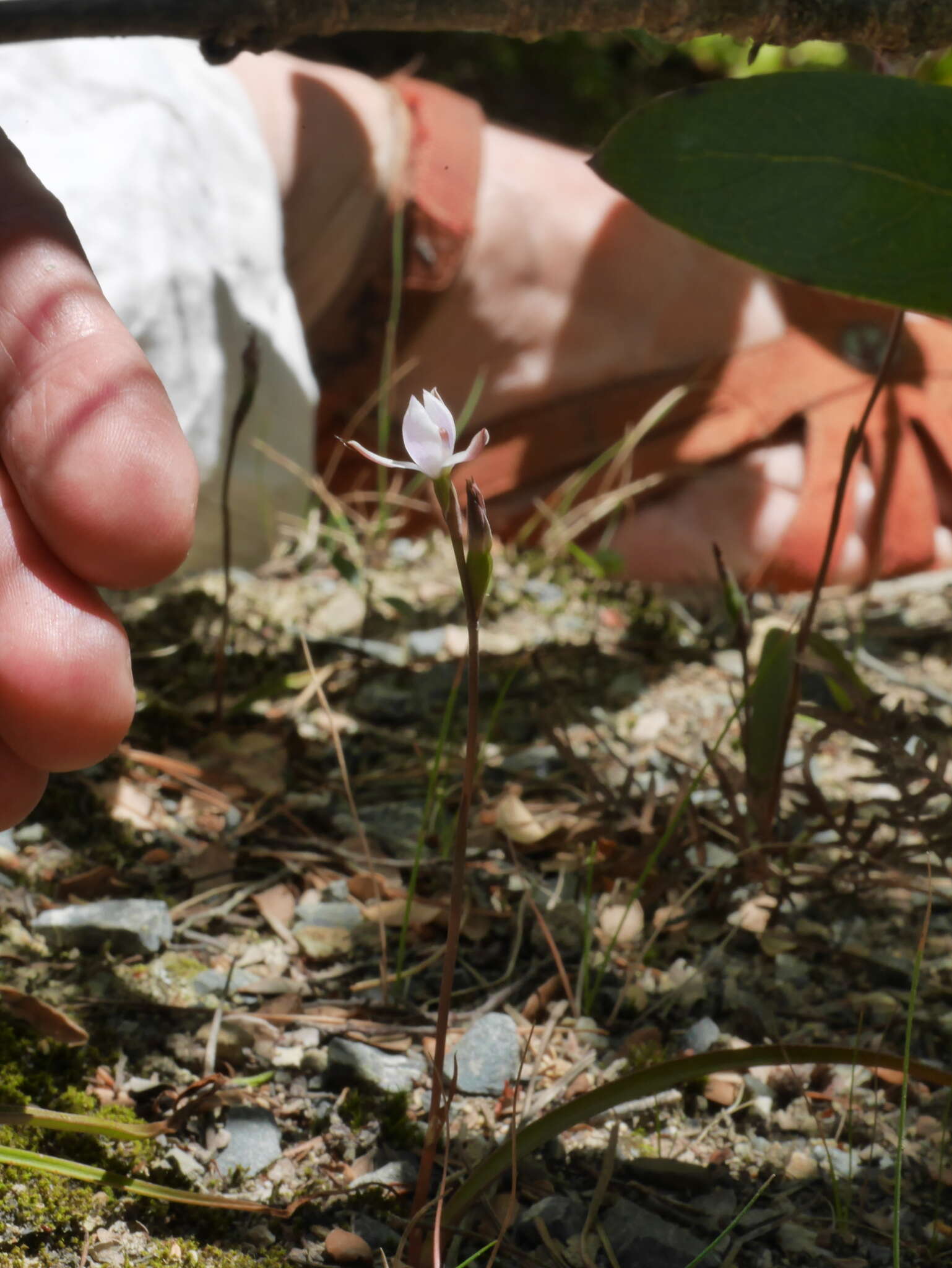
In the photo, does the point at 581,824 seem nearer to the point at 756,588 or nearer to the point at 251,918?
the point at 251,918

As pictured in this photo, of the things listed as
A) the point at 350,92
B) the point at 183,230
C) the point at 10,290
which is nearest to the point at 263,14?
the point at 10,290

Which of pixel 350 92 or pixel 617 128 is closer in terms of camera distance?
pixel 617 128

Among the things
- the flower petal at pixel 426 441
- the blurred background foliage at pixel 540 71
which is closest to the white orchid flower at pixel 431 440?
the flower petal at pixel 426 441

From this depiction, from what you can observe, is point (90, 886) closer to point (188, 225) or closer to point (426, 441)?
point (426, 441)

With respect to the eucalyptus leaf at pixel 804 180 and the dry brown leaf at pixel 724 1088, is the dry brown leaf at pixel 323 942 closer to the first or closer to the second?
the dry brown leaf at pixel 724 1088

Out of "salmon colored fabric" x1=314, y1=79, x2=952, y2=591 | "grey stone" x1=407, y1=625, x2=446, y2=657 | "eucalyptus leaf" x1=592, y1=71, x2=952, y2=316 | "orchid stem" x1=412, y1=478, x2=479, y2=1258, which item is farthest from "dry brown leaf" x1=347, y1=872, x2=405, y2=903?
"salmon colored fabric" x1=314, y1=79, x2=952, y2=591

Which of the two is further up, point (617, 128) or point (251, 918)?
point (617, 128)

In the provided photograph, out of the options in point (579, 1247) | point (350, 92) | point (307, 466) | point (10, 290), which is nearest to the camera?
point (579, 1247)
